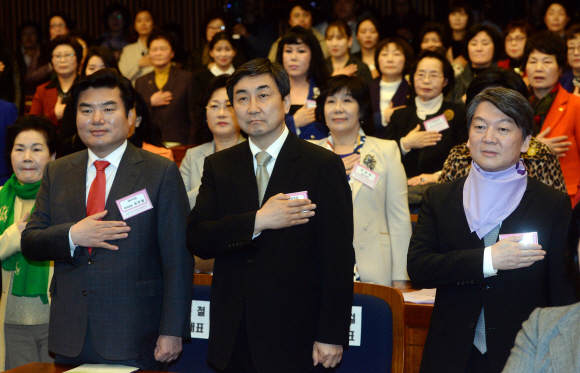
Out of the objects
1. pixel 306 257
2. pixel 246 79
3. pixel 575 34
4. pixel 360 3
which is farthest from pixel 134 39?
pixel 306 257

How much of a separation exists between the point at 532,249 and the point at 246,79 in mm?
1153

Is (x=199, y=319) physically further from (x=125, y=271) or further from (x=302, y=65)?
(x=302, y=65)

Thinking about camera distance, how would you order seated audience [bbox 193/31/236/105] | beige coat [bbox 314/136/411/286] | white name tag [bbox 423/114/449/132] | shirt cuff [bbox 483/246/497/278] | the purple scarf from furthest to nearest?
1. seated audience [bbox 193/31/236/105]
2. white name tag [bbox 423/114/449/132]
3. beige coat [bbox 314/136/411/286]
4. the purple scarf
5. shirt cuff [bbox 483/246/497/278]

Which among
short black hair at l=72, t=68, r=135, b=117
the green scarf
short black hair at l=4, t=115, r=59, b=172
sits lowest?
the green scarf

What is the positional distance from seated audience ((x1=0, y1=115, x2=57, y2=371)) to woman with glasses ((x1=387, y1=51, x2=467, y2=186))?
7.01 feet

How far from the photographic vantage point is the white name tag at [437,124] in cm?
410

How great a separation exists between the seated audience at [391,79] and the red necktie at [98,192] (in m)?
2.74

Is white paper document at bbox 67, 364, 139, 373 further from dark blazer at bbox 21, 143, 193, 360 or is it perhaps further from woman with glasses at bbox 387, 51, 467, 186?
woman with glasses at bbox 387, 51, 467, 186

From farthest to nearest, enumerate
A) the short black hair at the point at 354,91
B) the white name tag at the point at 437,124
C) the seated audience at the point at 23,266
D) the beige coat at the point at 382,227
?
the white name tag at the point at 437,124, the short black hair at the point at 354,91, the beige coat at the point at 382,227, the seated audience at the point at 23,266

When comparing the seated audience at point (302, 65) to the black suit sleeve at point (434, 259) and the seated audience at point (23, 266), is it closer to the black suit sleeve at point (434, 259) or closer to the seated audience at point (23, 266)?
the seated audience at point (23, 266)

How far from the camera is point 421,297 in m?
2.74

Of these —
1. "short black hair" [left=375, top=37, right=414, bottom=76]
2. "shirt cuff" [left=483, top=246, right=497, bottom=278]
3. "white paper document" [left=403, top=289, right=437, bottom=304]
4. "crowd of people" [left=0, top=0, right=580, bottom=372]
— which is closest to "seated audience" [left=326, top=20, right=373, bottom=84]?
"short black hair" [left=375, top=37, right=414, bottom=76]

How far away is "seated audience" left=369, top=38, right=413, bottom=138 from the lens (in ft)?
16.0

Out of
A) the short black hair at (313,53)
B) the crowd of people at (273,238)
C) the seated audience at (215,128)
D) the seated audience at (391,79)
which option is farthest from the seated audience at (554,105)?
the seated audience at (215,128)
